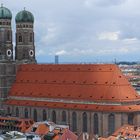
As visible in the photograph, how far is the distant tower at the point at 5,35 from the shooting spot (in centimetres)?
12775

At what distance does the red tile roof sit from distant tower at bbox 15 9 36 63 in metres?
3.53

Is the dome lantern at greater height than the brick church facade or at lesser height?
greater

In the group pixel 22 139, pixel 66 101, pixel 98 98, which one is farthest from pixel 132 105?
pixel 22 139

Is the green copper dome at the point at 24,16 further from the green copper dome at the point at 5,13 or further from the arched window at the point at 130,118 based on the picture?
the arched window at the point at 130,118

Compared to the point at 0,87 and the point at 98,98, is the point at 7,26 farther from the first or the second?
the point at 98,98

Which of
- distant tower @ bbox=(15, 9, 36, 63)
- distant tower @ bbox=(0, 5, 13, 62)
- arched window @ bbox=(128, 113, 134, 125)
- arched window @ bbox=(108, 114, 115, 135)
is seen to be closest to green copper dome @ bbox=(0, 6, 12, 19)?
distant tower @ bbox=(0, 5, 13, 62)

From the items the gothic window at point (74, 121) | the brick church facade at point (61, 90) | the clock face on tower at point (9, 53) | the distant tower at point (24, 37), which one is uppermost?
the distant tower at point (24, 37)

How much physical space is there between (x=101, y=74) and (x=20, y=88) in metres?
22.6

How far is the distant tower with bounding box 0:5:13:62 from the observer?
12775cm

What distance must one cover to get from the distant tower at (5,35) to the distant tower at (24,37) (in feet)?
6.49

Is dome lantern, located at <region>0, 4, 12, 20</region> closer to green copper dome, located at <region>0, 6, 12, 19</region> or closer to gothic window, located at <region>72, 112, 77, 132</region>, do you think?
green copper dome, located at <region>0, 6, 12, 19</region>

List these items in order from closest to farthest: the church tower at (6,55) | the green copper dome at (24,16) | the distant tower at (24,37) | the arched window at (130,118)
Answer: the arched window at (130,118) → the church tower at (6,55) → the green copper dome at (24,16) → the distant tower at (24,37)

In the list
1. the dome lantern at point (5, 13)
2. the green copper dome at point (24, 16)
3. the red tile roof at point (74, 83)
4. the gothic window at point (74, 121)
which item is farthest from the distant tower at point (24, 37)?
the gothic window at point (74, 121)

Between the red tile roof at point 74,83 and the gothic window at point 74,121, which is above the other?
the red tile roof at point 74,83
